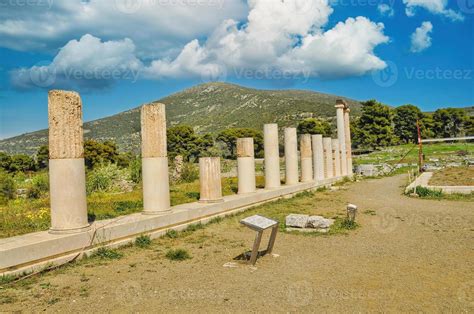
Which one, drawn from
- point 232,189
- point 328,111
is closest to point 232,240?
point 232,189

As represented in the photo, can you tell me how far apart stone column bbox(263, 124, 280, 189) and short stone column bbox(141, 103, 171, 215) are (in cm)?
757

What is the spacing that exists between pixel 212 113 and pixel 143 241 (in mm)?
90921

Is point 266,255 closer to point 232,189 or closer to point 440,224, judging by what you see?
point 440,224

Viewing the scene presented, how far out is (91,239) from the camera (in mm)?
8508

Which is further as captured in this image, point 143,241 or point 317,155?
point 317,155

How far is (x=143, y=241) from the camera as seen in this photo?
9.48m

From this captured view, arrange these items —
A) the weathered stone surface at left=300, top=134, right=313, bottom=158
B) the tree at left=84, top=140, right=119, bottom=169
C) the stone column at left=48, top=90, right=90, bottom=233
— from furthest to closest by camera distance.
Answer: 1. the tree at left=84, top=140, right=119, bottom=169
2. the weathered stone surface at left=300, top=134, right=313, bottom=158
3. the stone column at left=48, top=90, right=90, bottom=233

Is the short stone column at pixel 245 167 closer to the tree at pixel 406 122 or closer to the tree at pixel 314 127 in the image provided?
the tree at pixel 314 127

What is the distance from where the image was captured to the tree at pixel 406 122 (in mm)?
68125

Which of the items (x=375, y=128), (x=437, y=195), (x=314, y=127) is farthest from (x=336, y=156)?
(x=375, y=128)

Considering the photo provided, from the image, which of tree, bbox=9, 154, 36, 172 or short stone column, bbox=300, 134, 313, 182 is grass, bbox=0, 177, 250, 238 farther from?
tree, bbox=9, 154, 36, 172

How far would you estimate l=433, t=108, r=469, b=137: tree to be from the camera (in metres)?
68.6

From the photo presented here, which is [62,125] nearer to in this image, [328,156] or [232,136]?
[328,156]

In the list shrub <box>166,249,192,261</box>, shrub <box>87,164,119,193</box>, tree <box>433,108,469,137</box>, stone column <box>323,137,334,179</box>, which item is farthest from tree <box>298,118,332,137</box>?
shrub <box>166,249,192,261</box>
